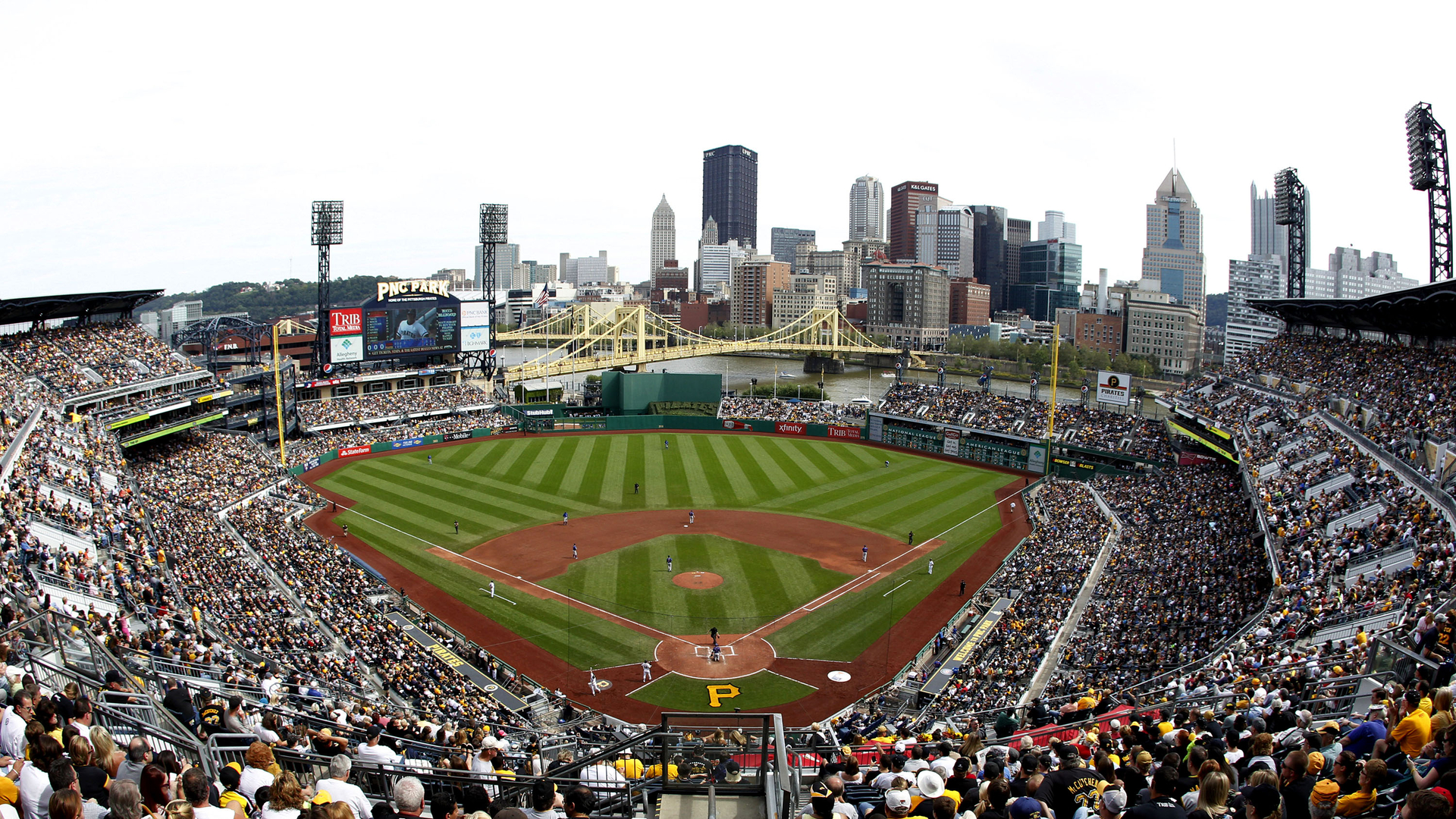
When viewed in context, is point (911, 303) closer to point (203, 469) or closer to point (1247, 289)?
point (1247, 289)

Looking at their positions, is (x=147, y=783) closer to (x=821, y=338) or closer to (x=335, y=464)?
(x=335, y=464)

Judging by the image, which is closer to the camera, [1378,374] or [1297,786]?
[1297,786]

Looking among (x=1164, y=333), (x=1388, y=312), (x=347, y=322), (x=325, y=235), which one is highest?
(x=325, y=235)

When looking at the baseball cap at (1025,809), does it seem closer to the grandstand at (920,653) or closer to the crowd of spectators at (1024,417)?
the grandstand at (920,653)

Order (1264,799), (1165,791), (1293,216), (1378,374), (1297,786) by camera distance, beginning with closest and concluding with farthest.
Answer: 1. (1264,799)
2. (1297,786)
3. (1165,791)
4. (1378,374)
5. (1293,216)

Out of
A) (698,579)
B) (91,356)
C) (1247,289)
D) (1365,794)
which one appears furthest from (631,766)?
(1247,289)

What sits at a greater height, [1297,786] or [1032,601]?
[1297,786]
